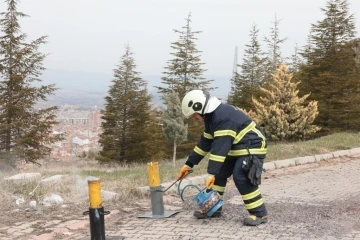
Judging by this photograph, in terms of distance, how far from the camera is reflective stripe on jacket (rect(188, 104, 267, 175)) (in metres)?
5.28

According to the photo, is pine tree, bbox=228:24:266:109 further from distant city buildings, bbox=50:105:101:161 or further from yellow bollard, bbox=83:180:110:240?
yellow bollard, bbox=83:180:110:240

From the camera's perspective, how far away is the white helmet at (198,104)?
17.7ft

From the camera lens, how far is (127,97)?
3322 centimetres

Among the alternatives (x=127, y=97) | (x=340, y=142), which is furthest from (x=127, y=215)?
(x=127, y=97)

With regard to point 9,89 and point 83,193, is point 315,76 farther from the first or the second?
point 83,193

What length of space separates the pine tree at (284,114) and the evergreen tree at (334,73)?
5.96m

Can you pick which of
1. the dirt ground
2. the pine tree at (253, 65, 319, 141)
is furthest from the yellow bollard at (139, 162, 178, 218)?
the pine tree at (253, 65, 319, 141)

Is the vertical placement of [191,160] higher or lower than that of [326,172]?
higher

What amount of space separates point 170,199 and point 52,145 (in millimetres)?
19017

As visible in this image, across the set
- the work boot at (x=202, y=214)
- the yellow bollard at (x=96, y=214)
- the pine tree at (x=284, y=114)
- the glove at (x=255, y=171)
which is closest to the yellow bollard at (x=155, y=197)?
the work boot at (x=202, y=214)

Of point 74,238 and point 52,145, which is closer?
point 74,238

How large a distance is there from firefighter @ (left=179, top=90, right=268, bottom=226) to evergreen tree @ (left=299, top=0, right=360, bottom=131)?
1796cm

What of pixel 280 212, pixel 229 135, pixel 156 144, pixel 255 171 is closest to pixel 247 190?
pixel 255 171

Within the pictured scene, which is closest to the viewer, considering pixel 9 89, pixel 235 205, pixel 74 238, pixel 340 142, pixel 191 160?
pixel 74 238
